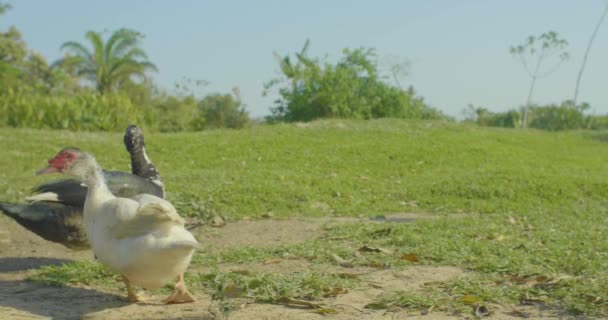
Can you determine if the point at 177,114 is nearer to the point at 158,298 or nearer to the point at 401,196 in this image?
the point at 401,196

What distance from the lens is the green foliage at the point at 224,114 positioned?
25859 mm

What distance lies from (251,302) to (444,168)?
9.82m

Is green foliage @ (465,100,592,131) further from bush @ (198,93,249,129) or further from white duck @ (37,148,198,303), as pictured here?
white duck @ (37,148,198,303)

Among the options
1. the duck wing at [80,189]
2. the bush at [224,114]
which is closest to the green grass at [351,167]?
the duck wing at [80,189]

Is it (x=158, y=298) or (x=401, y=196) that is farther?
(x=401, y=196)

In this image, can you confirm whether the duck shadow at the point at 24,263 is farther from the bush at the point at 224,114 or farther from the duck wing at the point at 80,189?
the bush at the point at 224,114

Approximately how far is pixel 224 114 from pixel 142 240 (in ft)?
69.8

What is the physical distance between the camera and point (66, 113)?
65.1 ft

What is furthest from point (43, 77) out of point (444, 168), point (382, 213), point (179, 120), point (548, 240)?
point (548, 240)

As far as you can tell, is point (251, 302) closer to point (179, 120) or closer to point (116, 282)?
point (116, 282)

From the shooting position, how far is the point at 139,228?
15.7 feet

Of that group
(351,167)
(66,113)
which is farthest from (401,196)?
(66,113)

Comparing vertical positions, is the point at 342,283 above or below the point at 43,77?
below

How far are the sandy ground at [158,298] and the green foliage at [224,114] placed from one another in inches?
718
